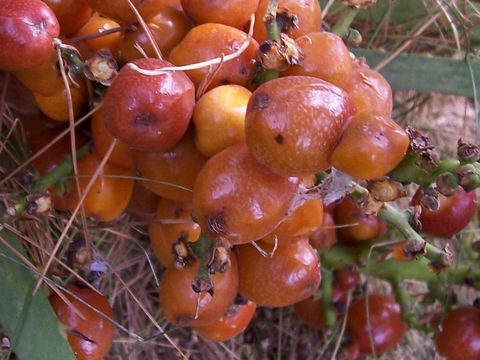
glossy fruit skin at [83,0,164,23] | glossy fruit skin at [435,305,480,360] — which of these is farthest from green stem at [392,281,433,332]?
glossy fruit skin at [83,0,164,23]

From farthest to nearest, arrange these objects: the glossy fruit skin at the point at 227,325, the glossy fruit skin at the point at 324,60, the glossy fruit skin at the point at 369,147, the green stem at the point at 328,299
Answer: the green stem at the point at 328,299, the glossy fruit skin at the point at 227,325, the glossy fruit skin at the point at 324,60, the glossy fruit skin at the point at 369,147

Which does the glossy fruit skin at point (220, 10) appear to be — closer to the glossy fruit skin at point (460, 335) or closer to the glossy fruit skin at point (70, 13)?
the glossy fruit skin at point (70, 13)

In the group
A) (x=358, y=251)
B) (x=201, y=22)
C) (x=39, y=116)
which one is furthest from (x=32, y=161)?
(x=358, y=251)

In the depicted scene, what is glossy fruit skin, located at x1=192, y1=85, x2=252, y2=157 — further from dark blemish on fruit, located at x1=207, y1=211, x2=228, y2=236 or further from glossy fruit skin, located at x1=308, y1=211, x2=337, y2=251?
glossy fruit skin, located at x1=308, y1=211, x2=337, y2=251

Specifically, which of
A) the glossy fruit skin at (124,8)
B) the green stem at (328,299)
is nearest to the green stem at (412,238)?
the glossy fruit skin at (124,8)

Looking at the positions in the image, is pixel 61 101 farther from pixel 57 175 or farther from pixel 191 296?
pixel 191 296
